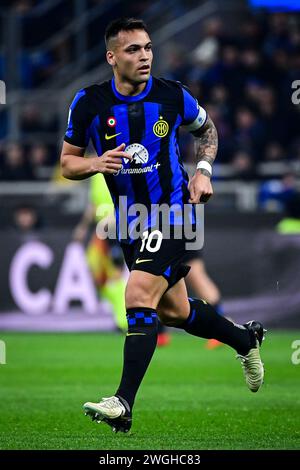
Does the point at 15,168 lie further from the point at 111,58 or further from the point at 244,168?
the point at 111,58

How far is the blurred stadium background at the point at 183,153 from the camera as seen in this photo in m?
13.2

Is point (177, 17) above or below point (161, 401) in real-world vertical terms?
above

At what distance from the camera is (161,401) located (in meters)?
7.77

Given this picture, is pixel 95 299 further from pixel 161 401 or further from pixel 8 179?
pixel 161 401

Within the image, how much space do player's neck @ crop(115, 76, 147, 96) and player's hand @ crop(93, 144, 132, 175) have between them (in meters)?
0.47

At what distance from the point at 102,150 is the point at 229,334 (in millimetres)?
1372

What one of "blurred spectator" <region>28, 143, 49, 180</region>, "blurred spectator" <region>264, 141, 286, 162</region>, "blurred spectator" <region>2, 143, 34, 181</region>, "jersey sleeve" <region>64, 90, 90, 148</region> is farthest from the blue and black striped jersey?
"blurred spectator" <region>28, 143, 49, 180</region>

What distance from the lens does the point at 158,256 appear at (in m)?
6.19

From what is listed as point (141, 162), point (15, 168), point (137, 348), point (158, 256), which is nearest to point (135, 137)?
point (141, 162)

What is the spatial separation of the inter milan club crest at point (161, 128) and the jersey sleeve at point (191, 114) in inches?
7.6

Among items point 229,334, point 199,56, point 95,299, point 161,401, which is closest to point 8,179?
point 95,299

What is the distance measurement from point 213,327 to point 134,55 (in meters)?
1.70

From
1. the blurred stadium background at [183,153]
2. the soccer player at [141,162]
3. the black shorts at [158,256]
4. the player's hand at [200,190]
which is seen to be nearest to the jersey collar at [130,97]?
the soccer player at [141,162]

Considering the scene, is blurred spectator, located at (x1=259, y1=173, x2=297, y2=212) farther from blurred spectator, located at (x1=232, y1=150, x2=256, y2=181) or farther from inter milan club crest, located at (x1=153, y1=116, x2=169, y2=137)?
inter milan club crest, located at (x1=153, y1=116, x2=169, y2=137)
